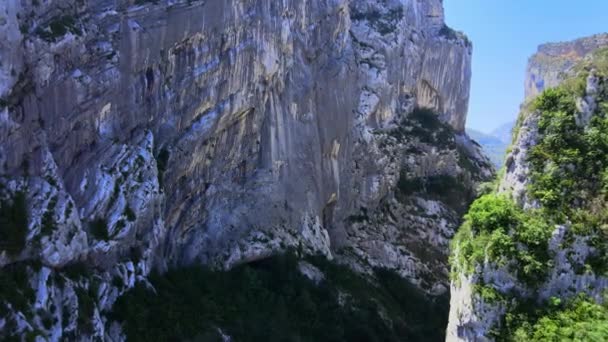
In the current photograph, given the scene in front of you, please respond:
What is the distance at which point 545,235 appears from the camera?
33.4 m

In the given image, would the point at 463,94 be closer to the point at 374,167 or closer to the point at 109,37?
the point at 374,167

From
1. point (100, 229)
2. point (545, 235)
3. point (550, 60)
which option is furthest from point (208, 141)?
point (550, 60)

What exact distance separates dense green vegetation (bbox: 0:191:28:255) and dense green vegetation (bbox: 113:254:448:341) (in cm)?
740

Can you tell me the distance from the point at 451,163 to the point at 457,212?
774 cm

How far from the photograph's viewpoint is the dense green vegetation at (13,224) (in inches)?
1155

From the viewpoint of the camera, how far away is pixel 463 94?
3816 inches

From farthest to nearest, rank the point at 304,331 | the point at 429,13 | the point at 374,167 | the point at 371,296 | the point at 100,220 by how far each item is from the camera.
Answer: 1. the point at 429,13
2. the point at 374,167
3. the point at 371,296
4. the point at 304,331
5. the point at 100,220

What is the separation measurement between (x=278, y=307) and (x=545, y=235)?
19.3 meters

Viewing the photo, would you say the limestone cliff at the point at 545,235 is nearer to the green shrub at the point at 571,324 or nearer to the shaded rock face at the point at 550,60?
the green shrub at the point at 571,324

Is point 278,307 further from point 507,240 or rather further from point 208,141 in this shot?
Answer: point 507,240

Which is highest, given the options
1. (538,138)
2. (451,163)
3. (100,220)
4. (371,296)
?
(538,138)

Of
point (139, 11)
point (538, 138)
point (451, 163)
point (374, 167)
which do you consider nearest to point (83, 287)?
point (139, 11)

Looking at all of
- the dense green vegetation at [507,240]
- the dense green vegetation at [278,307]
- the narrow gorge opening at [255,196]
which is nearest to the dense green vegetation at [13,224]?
the narrow gorge opening at [255,196]

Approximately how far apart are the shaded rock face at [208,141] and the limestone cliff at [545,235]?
17949mm
